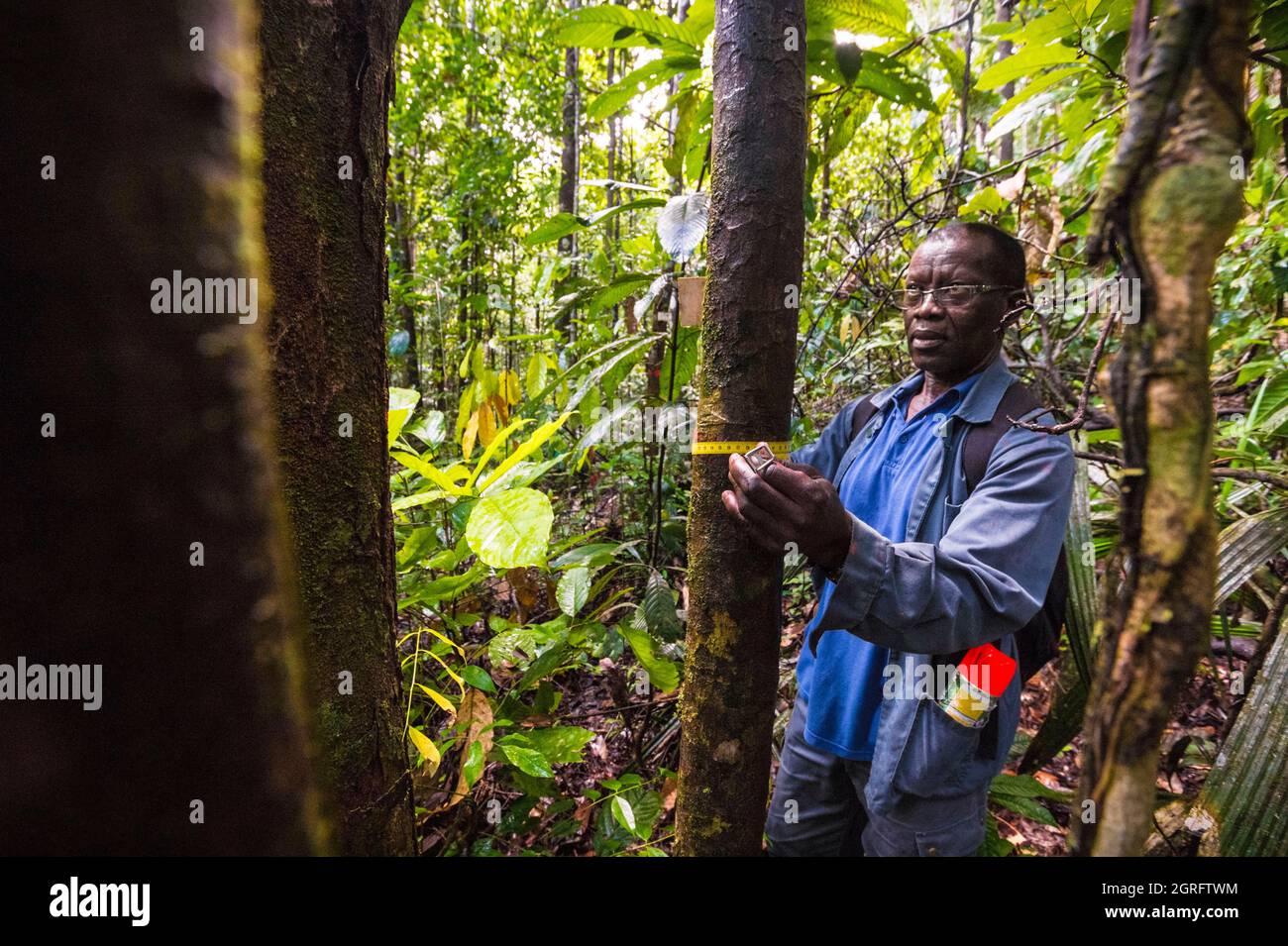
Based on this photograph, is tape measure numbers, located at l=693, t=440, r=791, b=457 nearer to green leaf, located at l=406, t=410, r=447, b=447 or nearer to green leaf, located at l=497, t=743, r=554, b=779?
green leaf, located at l=497, t=743, r=554, b=779


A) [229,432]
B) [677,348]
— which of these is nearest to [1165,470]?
[229,432]

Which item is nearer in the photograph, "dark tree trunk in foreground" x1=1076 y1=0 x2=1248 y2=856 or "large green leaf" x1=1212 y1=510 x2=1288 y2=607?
"dark tree trunk in foreground" x1=1076 y1=0 x2=1248 y2=856

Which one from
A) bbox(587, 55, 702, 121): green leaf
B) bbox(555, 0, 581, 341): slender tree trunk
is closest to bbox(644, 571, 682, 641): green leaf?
bbox(587, 55, 702, 121): green leaf

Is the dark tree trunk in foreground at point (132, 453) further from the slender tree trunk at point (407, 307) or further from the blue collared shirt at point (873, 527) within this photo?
the slender tree trunk at point (407, 307)

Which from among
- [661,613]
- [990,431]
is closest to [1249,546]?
[990,431]

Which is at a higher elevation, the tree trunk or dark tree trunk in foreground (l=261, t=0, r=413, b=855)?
dark tree trunk in foreground (l=261, t=0, r=413, b=855)

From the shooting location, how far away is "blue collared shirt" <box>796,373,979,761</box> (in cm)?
170

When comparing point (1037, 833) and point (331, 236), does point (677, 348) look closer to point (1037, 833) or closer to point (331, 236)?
point (331, 236)

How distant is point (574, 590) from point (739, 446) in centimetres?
98

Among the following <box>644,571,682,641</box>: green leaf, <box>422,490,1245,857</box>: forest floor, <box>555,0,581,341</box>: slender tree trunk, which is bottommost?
<box>422,490,1245,857</box>: forest floor

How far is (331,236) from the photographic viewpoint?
96 centimetres

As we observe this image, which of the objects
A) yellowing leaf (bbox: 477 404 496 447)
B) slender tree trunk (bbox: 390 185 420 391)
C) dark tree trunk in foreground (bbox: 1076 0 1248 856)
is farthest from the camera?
slender tree trunk (bbox: 390 185 420 391)

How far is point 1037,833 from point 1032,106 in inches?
107

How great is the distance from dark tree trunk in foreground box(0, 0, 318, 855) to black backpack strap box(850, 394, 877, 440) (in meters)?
1.80
